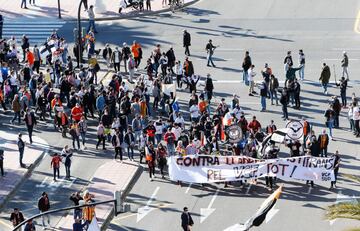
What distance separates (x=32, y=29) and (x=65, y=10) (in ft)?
14.8

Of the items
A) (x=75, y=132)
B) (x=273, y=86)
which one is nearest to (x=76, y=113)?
(x=75, y=132)

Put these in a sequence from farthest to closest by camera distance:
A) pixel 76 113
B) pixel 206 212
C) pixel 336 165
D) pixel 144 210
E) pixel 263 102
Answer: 1. pixel 263 102
2. pixel 76 113
3. pixel 336 165
4. pixel 144 210
5. pixel 206 212

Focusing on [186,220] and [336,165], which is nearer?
[186,220]

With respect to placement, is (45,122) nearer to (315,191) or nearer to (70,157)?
(70,157)

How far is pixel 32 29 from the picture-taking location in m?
66.8

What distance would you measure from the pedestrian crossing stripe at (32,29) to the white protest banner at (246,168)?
23.5m

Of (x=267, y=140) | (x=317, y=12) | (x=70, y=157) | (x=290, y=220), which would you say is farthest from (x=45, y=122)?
(x=317, y=12)

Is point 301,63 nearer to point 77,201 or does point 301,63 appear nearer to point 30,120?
point 30,120

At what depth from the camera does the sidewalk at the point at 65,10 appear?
6919 centimetres

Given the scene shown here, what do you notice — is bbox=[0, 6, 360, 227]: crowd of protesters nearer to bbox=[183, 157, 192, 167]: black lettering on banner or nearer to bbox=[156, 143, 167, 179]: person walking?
bbox=[156, 143, 167, 179]: person walking

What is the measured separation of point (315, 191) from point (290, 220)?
9.22 ft

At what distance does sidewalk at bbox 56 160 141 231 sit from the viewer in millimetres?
40938

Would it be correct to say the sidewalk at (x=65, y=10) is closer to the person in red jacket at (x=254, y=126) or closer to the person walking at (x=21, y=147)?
the person in red jacket at (x=254, y=126)

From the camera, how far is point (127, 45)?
62.5 metres
